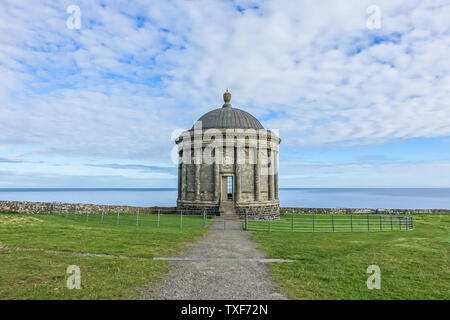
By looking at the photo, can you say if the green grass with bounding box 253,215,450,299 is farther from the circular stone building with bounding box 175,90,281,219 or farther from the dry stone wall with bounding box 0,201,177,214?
the dry stone wall with bounding box 0,201,177,214

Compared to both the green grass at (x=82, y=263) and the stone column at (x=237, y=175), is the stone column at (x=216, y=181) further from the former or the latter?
the green grass at (x=82, y=263)

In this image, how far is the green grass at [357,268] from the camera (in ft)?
22.9

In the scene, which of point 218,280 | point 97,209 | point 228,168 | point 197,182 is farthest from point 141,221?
point 218,280

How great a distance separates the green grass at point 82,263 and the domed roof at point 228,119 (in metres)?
16.6

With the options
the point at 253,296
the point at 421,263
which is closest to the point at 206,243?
the point at 253,296

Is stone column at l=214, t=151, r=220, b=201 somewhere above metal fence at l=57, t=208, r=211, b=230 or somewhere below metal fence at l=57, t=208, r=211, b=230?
above

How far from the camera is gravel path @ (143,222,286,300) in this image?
21.9 ft

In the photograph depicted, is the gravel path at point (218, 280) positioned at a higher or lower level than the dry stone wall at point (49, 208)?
lower

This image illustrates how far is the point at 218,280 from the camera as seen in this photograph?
7734 mm

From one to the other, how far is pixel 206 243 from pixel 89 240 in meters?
5.21

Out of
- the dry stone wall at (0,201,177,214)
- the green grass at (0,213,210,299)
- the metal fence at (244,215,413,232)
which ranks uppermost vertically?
the dry stone wall at (0,201,177,214)

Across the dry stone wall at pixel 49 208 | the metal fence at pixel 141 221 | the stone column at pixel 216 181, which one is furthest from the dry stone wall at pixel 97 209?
the stone column at pixel 216 181

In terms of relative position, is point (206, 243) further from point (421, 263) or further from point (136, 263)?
point (421, 263)

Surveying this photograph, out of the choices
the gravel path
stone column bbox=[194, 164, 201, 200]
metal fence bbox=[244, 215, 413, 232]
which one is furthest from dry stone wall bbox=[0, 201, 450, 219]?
the gravel path
